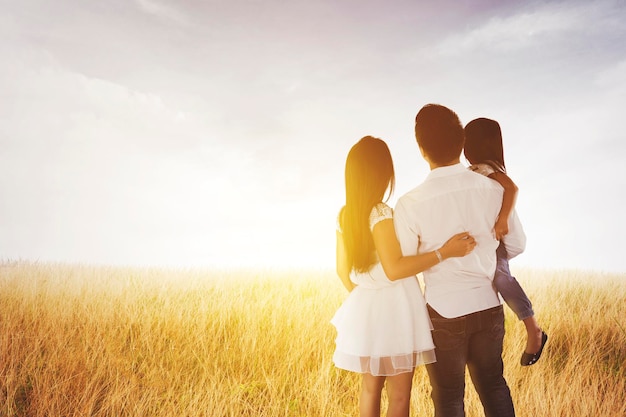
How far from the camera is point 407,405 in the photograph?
266 centimetres

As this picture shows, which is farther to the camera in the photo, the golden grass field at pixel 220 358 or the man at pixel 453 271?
the golden grass field at pixel 220 358

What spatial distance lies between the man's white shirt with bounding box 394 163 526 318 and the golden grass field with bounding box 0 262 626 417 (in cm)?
191

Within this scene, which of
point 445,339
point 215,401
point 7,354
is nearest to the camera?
point 445,339

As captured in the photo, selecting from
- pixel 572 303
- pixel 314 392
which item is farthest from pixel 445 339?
pixel 572 303

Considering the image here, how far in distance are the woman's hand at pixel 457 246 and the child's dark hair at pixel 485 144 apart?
100cm

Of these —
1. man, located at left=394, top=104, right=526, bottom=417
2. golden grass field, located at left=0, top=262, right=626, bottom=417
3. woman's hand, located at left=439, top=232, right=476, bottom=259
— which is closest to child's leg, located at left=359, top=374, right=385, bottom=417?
man, located at left=394, top=104, right=526, bottom=417

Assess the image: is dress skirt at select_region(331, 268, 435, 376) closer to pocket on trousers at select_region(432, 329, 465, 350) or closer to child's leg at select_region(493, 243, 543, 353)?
pocket on trousers at select_region(432, 329, 465, 350)

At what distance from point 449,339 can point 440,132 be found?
1197 mm

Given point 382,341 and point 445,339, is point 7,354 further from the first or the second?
point 445,339

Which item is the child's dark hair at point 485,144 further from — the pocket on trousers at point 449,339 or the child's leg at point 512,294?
the pocket on trousers at point 449,339

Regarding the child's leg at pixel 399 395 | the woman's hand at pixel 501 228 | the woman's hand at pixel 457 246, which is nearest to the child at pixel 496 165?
the woman's hand at pixel 501 228

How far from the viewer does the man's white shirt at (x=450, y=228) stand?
2.60m

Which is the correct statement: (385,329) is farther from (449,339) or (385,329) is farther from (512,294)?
(512,294)

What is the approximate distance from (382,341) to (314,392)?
1.84 meters
